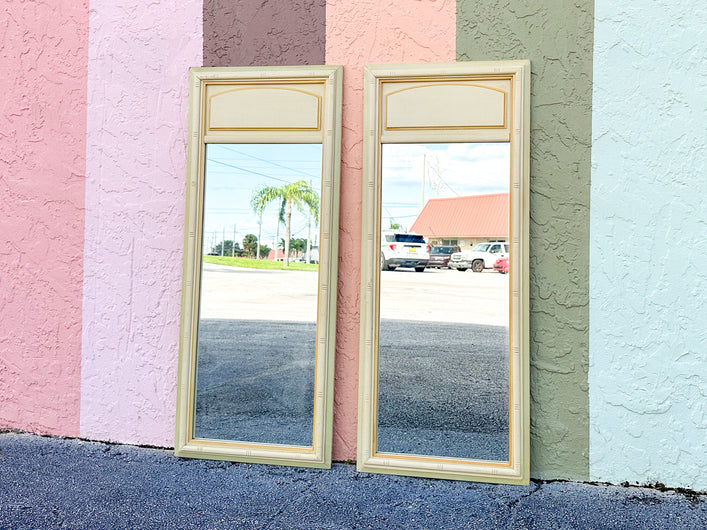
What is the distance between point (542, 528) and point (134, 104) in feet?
10.2

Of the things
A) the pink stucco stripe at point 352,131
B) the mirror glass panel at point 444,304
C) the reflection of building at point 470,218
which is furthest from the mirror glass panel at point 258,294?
the reflection of building at point 470,218

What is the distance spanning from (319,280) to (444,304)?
0.69 m

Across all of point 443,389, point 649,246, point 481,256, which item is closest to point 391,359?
point 443,389

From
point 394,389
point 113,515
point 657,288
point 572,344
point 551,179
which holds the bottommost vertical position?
point 113,515

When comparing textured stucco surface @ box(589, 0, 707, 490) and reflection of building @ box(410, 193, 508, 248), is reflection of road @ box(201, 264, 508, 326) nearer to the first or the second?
reflection of building @ box(410, 193, 508, 248)

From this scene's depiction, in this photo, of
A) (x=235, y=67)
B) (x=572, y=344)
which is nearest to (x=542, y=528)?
(x=572, y=344)

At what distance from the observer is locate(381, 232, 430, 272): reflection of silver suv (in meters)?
3.07

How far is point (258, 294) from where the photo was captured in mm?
3203

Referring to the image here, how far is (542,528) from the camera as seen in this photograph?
2492mm

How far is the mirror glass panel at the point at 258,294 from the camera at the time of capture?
10.3ft

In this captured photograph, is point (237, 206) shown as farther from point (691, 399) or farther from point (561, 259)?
point (691, 399)

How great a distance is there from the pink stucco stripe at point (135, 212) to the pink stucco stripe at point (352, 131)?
2.87 ft

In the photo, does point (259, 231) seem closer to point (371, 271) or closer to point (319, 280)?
point (319, 280)

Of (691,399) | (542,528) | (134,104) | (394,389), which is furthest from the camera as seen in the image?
(134,104)
